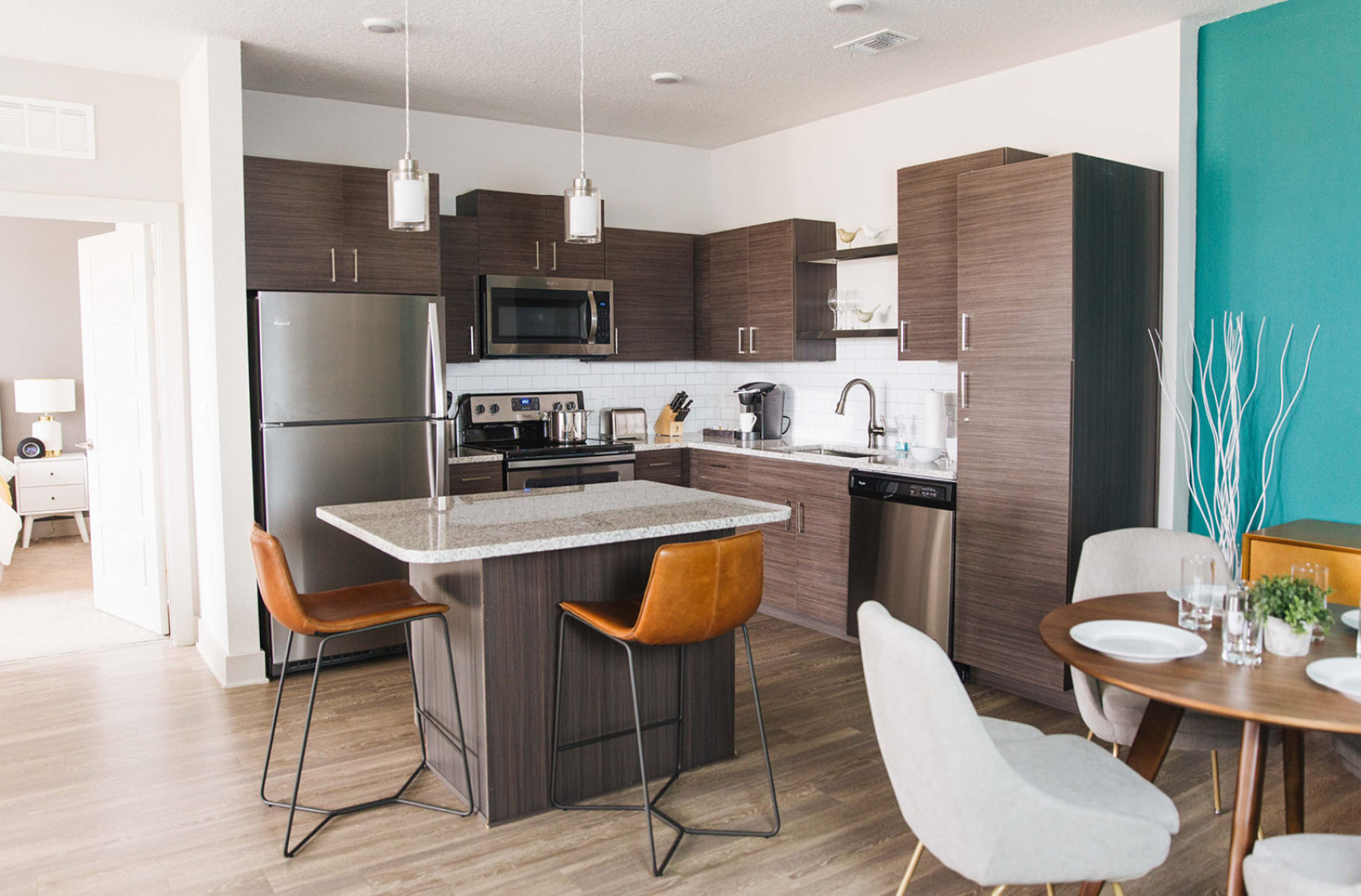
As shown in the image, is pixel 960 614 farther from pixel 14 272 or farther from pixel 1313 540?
pixel 14 272

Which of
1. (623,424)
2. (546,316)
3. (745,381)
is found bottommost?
(623,424)

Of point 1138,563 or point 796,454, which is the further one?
point 796,454

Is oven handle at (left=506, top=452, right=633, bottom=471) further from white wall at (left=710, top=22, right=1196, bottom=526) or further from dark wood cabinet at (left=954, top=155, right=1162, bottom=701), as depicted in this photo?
dark wood cabinet at (left=954, top=155, right=1162, bottom=701)

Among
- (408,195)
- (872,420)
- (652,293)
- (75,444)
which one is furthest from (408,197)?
(75,444)

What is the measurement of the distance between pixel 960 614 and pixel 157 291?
4.16 meters

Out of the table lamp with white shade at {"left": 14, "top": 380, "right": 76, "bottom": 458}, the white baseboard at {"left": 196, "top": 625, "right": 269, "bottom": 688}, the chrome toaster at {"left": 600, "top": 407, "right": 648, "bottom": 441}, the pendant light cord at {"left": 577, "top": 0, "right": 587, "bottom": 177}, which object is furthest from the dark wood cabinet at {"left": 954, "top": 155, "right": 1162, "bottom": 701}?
the table lamp with white shade at {"left": 14, "top": 380, "right": 76, "bottom": 458}

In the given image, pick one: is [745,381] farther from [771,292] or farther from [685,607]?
[685,607]

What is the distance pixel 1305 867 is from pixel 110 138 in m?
5.21

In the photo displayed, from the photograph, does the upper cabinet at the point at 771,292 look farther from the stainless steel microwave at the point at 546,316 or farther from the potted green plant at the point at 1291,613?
the potted green plant at the point at 1291,613

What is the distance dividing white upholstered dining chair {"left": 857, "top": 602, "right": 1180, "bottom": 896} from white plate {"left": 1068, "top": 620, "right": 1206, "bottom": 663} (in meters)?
0.32

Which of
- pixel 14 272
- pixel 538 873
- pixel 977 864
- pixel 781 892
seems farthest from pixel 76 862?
pixel 14 272

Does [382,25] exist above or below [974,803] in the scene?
above

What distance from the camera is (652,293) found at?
6215 mm

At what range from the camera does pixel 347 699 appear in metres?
4.21
